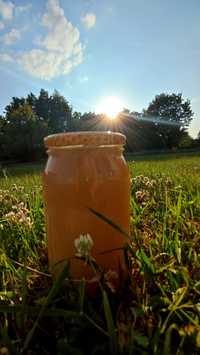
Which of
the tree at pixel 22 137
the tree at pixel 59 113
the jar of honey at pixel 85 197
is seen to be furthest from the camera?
the tree at pixel 59 113

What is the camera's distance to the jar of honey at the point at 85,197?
1003mm

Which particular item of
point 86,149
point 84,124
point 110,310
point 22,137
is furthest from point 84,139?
point 84,124

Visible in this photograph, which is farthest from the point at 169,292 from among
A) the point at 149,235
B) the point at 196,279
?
the point at 149,235

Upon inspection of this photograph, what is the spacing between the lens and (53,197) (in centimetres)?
105

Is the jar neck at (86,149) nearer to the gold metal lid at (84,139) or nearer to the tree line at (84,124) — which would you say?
the gold metal lid at (84,139)

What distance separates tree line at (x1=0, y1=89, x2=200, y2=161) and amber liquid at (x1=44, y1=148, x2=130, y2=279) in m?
30.9

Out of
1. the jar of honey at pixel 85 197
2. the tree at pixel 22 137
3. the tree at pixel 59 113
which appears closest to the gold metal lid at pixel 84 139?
the jar of honey at pixel 85 197

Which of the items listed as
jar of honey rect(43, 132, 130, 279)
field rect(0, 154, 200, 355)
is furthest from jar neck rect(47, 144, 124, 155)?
field rect(0, 154, 200, 355)

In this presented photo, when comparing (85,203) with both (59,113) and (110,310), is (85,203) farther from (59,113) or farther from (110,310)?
(59,113)

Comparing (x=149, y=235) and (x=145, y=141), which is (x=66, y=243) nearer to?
(x=149, y=235)

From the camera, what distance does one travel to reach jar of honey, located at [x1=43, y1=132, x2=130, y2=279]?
1003 millimetres

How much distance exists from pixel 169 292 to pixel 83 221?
0.36m

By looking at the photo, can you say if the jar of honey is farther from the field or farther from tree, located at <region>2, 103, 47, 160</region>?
tree, located at <region>2, 103, 47, 160</region>

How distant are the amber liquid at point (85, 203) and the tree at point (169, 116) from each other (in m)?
42.3
